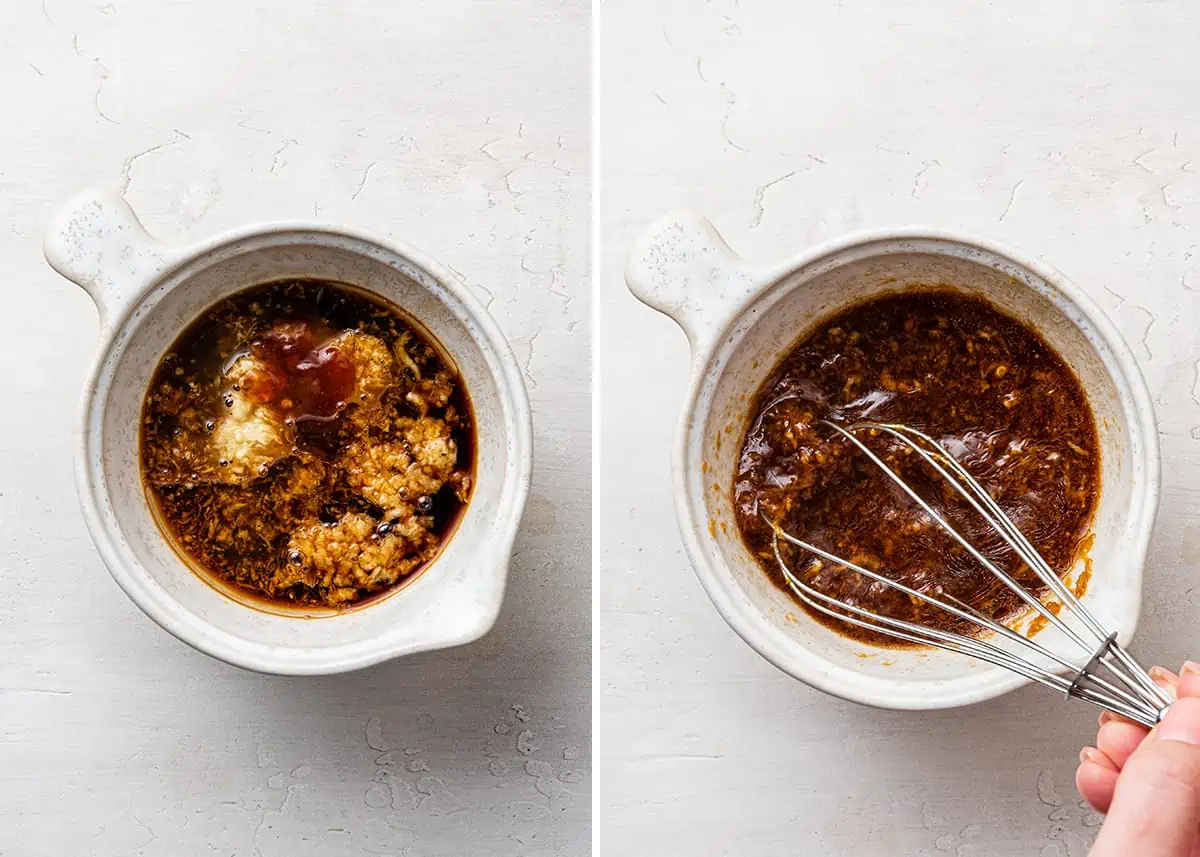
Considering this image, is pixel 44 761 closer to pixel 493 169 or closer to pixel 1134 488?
pixel 493 169

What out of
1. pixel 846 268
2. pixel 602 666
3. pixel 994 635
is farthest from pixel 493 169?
pixel 994 635

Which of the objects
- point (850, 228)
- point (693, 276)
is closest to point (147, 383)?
point (693, 276)

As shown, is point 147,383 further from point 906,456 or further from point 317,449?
point 906,456

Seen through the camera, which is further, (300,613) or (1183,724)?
(300,613)

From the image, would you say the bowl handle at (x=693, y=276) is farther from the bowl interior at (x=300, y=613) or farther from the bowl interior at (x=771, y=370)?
the bowl interior at (x=300, y=613)

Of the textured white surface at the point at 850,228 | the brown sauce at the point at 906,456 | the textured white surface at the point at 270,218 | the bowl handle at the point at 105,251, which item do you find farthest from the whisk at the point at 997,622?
the bowl handle at the point at 105,251

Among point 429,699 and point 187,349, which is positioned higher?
point 187,349
